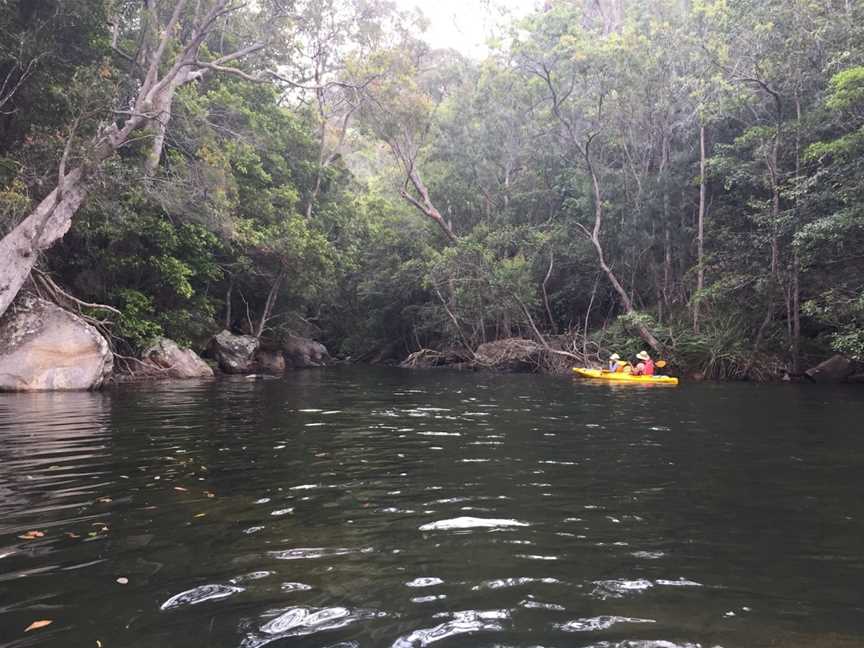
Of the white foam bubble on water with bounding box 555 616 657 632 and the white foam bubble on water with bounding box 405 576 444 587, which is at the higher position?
the white foam bubble on water with bounding box 555 616 657 632

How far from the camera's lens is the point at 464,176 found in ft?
87.2

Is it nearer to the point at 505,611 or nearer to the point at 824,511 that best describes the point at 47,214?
the point at 505,611

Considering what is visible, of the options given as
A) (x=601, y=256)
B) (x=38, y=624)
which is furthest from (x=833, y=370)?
(x=38, y=624)

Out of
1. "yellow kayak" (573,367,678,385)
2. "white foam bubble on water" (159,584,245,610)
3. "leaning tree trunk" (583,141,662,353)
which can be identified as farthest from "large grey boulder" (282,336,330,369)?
"white foam bubble on water" (159,584,245,610)

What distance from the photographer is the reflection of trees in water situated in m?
4.26

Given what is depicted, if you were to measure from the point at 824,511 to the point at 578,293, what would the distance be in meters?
20.8

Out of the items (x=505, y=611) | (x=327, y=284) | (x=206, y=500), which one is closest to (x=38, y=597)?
(x=206, y=500)

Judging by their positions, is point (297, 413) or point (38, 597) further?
point (297, 413)

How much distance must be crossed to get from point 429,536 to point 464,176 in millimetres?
24653

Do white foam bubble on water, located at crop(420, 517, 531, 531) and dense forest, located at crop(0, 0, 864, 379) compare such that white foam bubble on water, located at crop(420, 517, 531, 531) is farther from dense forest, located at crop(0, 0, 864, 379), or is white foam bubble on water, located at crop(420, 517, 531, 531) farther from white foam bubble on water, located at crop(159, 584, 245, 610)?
dense forest, located at crop(0, 0, 864, 379)

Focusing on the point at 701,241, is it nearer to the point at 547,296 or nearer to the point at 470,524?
the point at 547,296

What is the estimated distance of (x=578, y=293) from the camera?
24141 millimetres

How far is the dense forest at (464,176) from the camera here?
43.2ft

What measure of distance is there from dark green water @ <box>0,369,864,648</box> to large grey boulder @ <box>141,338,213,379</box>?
337 inches
